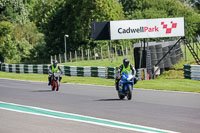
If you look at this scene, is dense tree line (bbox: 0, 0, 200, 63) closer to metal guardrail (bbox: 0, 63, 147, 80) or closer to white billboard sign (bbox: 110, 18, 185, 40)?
metal guardrail (bbox: 0, 63, 147, 80)

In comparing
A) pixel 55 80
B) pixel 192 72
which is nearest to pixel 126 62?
pixel 55 80

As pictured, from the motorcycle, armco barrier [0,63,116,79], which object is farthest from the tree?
the motorcycle

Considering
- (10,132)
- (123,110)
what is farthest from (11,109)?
(10,132)

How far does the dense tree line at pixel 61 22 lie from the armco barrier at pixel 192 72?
33689 millimetres

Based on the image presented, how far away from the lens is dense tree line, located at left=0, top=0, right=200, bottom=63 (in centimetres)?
6906

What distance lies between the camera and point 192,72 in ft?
97.5

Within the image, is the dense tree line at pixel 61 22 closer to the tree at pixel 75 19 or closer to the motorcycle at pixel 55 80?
the tree at pixel 75 19

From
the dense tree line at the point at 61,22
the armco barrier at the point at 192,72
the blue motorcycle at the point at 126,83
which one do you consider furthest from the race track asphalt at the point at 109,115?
the dense tree line at the point at 61,22

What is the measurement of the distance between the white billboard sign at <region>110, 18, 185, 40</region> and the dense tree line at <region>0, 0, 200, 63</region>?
30.4m

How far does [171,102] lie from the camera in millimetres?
16500

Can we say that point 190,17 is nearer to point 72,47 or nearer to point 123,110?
point 72,47

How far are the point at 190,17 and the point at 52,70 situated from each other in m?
66.1

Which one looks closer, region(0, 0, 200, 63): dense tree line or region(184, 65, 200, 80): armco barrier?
region(184, 65, 200, 80): armco barrier

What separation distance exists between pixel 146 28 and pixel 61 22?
45.4m
